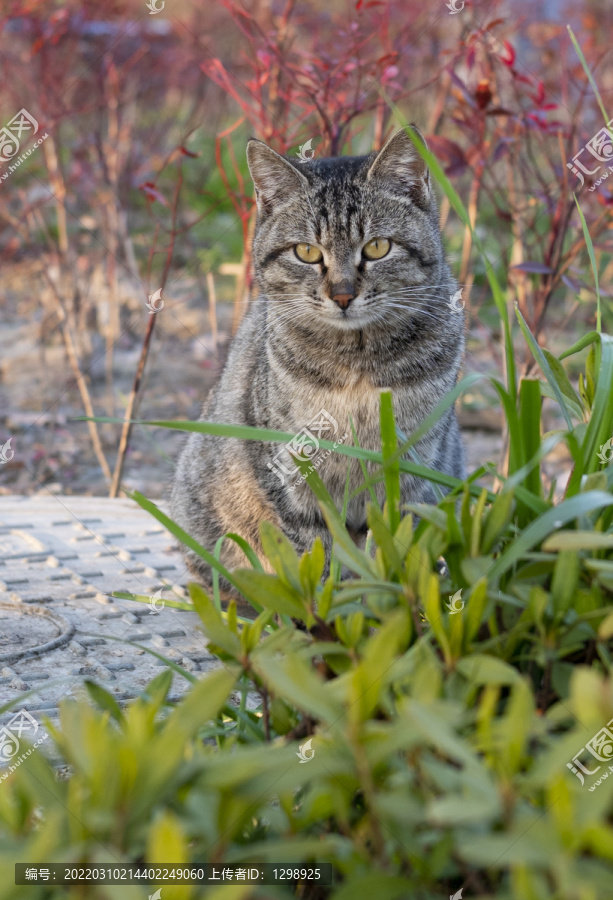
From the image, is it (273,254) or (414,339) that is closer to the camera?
(414,339)

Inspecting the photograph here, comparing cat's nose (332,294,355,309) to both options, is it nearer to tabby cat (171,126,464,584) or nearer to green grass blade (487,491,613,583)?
tabby cat (171,126,464,584)

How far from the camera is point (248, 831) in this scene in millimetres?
1132

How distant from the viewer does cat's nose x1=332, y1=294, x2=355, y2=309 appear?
7.66ft

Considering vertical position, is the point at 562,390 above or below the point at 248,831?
above

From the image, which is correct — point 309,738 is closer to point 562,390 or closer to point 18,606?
point 562,390

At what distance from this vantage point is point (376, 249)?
2475 mm

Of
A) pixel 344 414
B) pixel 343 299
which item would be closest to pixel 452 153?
pixel 343 299

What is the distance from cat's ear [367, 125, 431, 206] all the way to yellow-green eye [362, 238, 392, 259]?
18cm

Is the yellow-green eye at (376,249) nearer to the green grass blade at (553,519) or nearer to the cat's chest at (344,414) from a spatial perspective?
the cat's chest at (344,414)

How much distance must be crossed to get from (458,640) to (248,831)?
14.7 inches

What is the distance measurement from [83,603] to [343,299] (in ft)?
3.47

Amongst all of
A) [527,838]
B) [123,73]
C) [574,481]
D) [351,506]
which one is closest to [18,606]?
[351,506]

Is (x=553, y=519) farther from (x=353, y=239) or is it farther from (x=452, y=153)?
(x=452, y=153)

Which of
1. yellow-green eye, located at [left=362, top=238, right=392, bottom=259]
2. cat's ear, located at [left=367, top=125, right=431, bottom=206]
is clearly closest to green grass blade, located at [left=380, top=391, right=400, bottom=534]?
yellow-green eye, located at [left=362, top=238, right=392, bottom=259]
